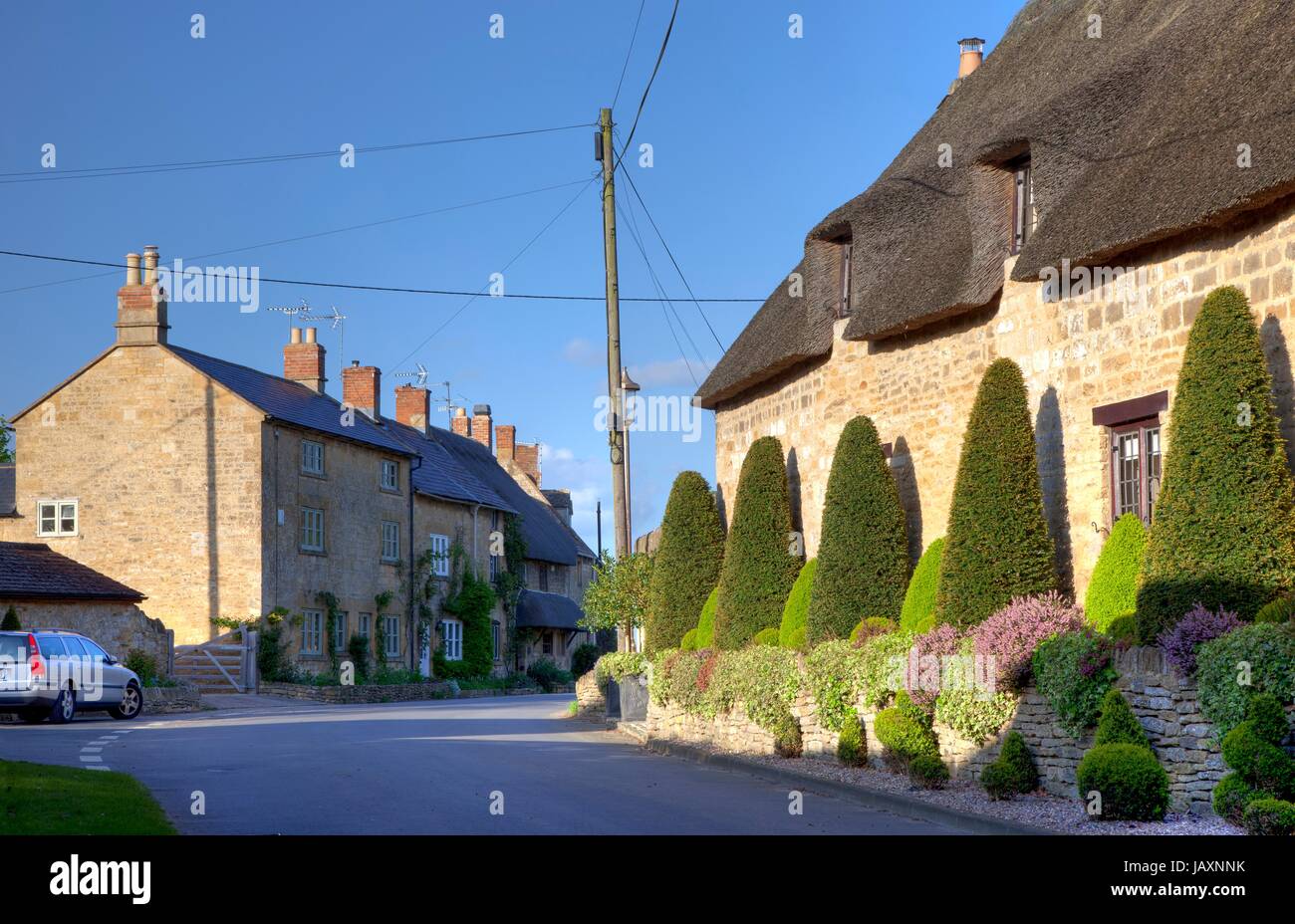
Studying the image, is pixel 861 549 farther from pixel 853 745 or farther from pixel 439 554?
pixel 439 554

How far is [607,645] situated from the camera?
60344mm

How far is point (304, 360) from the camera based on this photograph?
4362cm

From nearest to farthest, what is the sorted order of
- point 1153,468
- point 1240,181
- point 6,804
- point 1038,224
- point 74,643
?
point 6,804 → point 1240,181 → point 1153,468 → point 1038,224 → point 74,643

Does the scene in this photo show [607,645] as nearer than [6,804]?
No

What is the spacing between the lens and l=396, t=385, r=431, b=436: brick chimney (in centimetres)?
5222

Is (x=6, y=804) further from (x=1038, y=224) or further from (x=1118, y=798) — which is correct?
(x=1038, y=224)

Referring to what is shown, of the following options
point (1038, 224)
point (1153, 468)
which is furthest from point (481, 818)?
point (1038, 224)

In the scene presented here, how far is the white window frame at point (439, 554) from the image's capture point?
46.2 m

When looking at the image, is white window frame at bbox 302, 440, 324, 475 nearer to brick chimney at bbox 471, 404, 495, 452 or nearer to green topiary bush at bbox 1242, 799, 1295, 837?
brick chimney at bbox 471, 404, 495, 452

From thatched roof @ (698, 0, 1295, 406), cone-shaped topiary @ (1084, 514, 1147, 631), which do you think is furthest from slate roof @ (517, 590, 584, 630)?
cone-shaped topiary @ (1084, 514, 1147, 631)

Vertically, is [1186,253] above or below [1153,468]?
above

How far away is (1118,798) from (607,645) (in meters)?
49.8

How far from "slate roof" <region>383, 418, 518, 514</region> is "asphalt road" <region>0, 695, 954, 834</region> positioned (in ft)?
70.2

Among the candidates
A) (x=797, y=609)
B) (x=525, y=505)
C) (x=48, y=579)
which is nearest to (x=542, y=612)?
(x=525, y=505)
